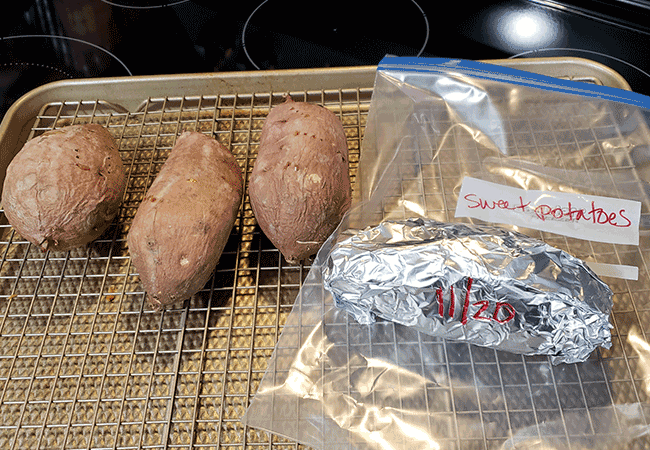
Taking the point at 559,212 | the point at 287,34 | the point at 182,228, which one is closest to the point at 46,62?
the point at 287,34

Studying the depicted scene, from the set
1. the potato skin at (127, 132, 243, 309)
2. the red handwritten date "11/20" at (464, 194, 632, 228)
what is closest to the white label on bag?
the red handwritten date "11/20" at (464, 194, 632, 228)

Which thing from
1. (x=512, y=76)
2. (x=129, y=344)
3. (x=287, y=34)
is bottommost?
(x=129, y=344)

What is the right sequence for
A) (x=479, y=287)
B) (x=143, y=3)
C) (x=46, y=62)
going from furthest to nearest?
(x=143, y=3) → (x=46, y=62) → (x=479, y=287)

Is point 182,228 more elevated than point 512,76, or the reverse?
point 512,76

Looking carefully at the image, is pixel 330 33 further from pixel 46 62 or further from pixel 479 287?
pixel 479 287

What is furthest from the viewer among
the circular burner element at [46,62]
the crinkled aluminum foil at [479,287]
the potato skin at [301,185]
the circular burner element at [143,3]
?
the circular burner element at [143,3]

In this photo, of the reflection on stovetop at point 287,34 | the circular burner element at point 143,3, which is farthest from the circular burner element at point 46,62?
the circular burner element at point 143,3

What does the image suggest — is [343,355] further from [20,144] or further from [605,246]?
[20,144]

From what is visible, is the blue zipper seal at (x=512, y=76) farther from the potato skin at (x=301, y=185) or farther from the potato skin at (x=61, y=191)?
the potato skin at (x=61, y=191)
